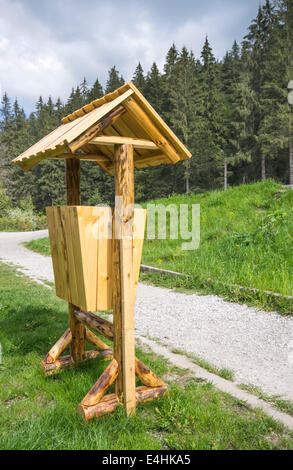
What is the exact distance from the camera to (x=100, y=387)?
2451 millimetres

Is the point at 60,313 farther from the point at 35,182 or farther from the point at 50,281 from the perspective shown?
the point at 35,182

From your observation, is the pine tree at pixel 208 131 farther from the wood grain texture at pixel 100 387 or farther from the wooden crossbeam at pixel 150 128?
the wood grain texture at pixel 100 387

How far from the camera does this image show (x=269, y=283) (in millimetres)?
5461

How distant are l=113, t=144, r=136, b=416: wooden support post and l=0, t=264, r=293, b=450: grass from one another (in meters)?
0.26

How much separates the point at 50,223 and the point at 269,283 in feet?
12.9

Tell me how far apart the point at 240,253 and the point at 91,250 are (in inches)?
193

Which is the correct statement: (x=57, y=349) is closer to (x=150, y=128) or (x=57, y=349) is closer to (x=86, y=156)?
(x=86, y=156)

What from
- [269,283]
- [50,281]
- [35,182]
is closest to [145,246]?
[50,281]

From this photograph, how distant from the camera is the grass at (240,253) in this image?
554 cm

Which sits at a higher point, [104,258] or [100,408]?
[104,258]

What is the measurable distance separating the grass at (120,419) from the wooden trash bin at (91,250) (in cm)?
77

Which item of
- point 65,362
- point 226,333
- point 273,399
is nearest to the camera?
point 273,399

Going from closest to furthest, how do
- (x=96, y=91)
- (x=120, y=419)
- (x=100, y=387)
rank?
(x=120, y=419), (x=100, y=387), (x=96, y=91)

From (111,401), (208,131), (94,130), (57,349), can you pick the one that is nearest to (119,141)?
(94,130)
